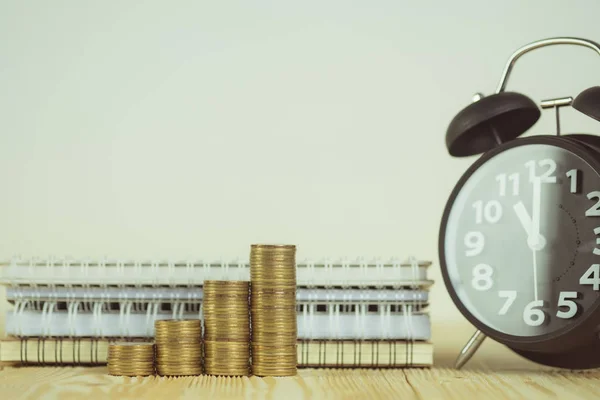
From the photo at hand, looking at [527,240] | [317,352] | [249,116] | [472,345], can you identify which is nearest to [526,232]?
[527,240]

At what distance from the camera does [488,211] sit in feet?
5.19

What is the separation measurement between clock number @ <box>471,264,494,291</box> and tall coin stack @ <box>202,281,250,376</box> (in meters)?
0.41

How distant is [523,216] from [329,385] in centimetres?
46

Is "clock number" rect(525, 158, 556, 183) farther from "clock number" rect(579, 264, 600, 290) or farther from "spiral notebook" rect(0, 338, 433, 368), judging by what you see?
"spiral notebook" rect(0, 338, 433, 368)

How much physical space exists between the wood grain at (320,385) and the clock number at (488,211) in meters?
0.27

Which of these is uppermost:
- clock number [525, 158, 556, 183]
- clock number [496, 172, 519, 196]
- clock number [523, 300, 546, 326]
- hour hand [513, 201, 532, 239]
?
clock number [525, 158, 556, 183]

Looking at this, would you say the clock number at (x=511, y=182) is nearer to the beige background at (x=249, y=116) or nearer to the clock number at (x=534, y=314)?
the clock number at (x=534, y=314)

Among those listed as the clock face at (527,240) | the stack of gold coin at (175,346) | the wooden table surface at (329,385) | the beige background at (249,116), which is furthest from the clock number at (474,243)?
the beige background at (249,116)

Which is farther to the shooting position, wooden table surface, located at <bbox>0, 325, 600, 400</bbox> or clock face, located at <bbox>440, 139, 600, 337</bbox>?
clock face, located at <bbox>440, 139, 600, 337</bbox>

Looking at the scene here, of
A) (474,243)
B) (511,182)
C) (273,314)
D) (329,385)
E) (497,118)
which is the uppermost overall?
(497,118)

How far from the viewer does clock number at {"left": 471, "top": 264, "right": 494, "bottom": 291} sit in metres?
1.55

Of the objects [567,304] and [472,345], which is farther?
[472,345]

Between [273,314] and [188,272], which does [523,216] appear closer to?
[273,314]

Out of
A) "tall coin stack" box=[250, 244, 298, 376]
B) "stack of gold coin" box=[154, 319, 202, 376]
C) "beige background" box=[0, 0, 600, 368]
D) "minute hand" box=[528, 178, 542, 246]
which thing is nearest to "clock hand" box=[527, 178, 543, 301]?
"minute hand" box=[528, 178, 542, 246]
